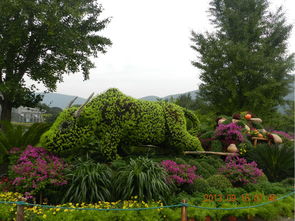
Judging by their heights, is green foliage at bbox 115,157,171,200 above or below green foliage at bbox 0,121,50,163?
below

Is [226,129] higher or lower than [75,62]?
lower

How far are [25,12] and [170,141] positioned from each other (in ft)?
30.2

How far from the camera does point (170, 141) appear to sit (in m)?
7.14

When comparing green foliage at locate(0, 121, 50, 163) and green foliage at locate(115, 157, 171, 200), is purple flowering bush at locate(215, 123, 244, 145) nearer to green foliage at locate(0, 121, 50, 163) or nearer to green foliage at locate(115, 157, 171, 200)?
green foliage at locate(115, 157, 171, 200)

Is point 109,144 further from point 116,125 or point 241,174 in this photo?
point 241,174

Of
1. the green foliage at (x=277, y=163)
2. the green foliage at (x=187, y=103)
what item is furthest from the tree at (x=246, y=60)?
the green foliage at (x=277, y=163)

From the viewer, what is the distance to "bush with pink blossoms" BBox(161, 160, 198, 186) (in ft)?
17.1

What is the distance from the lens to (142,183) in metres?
4.66

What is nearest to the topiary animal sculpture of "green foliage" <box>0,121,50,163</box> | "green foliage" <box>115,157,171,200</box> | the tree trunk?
"green foliage" <box>0,121,50,163</box>

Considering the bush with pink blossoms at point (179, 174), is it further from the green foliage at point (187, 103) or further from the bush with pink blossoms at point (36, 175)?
the green foliage at point (187, 103)

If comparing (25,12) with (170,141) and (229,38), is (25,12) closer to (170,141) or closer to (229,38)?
(170,141)

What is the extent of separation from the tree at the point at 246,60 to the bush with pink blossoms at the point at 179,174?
450 inches

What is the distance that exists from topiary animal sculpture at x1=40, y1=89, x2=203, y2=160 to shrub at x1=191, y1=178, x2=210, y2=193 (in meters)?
1.93

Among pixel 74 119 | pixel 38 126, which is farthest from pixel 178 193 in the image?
pixel 38 126
